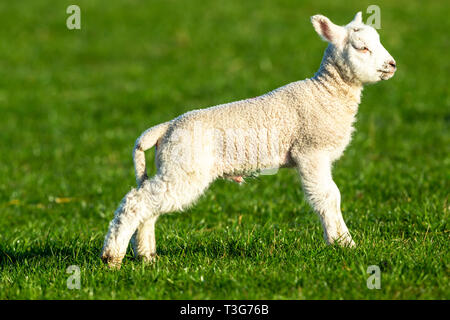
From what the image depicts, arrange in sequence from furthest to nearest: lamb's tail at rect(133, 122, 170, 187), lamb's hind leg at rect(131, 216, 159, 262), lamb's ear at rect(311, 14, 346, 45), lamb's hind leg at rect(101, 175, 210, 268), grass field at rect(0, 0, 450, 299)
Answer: lamb's hind leg at rect(131, 216, 159, 262), lamb's tail at rect(133, 122, 170, 187), lamb's ear at rect(311, 14, 346, 45), lamb's hind leg at rect(101, 175, 210, 268), grass field at rect(0, 0, 450, 299)

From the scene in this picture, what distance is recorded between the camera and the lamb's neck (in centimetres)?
500

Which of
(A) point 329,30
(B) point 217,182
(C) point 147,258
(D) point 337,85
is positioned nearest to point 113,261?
(C) point 147,258

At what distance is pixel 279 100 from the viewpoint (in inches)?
A: 196

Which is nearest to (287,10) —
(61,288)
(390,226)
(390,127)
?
(390,127)

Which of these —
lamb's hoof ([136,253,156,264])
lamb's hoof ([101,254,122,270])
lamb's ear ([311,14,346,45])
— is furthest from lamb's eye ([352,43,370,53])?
lamb's hoof ([101,254,122,270])

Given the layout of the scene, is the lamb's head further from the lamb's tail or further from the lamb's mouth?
the lamb's tail

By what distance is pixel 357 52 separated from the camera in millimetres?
4848

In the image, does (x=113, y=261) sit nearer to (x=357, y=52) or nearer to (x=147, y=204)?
(x=147, y=204)

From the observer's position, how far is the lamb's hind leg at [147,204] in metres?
4.79

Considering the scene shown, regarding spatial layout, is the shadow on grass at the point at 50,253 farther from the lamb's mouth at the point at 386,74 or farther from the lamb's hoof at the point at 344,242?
the lamb's mouth at the point at 386,74

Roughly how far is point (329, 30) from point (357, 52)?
28cm

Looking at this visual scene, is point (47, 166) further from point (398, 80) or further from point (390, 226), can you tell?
point (398, 80)
